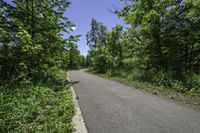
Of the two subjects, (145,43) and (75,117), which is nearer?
(75,117)

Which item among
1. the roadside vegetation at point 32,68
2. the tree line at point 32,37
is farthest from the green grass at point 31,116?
the tree line at point 32,37

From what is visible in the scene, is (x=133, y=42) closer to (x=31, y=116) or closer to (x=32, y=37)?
(x=32, y=37)

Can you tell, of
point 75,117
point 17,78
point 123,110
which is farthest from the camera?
point 17,78

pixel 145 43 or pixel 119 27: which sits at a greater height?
pixel 119 27

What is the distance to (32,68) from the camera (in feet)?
38.0

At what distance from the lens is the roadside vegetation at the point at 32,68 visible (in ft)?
15.6

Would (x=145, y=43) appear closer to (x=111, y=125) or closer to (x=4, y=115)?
(x=111, y=125)

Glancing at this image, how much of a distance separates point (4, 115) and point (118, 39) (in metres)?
20.7

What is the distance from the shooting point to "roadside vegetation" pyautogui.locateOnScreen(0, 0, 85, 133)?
15.6 feet

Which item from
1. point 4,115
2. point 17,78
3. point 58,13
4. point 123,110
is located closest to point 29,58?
point 17,78

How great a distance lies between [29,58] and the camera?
10.9 meters

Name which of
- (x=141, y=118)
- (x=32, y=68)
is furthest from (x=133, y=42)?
(x=141, y=118)

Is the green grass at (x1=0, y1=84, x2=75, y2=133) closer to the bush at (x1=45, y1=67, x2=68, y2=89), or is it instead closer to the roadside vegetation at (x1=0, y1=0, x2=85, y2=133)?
the roadside vegetation at (x1=0, y1=0, x2=85, y2=133)

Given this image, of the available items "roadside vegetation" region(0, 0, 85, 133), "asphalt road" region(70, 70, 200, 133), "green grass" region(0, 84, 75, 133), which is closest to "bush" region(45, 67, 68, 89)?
"roadside vegetation" region(0, 0, 85, 133)
